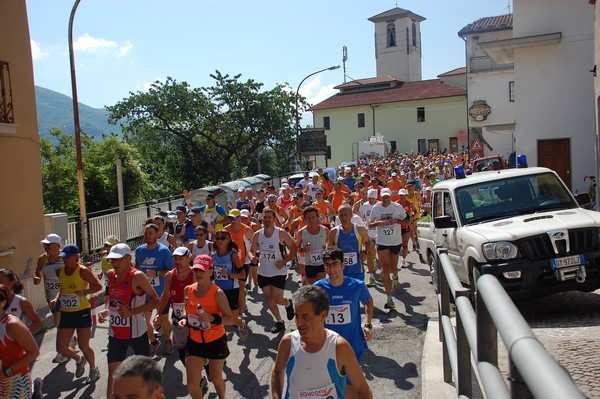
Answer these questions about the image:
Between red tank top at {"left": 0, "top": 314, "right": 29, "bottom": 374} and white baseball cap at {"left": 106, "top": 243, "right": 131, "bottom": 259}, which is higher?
white baseball cap at {"left": 106, "top": 243, "right": 131, "bottom": 259}

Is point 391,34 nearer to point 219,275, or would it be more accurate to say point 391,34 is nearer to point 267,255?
point 267,255

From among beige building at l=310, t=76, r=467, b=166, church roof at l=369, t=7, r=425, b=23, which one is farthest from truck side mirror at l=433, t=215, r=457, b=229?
church roof at l=369, t=7, r=425, b=23

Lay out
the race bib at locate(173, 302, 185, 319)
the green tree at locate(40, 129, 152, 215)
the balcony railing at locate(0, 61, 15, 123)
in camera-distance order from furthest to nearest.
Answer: the green tree at locate(40, 129, 152, 215) → the balcony railing at locate(0, 61, 15, 123) → the race bib at locate(173, 302, 185, 319)

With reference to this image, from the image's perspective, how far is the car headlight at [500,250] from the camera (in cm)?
725

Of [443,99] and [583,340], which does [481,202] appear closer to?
[583,340]

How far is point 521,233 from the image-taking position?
23.8 feet

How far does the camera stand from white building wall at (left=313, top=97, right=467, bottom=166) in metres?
66.0

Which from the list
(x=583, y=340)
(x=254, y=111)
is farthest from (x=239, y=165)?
(x=583, y=340)

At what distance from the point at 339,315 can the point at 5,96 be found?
9.13 m

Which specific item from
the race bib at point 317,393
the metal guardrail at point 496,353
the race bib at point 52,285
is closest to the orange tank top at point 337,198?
the race bib at point 52,285

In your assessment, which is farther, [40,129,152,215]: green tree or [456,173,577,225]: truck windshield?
[40,129,152,215]: green tree

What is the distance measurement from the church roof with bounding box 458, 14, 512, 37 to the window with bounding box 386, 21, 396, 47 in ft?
107

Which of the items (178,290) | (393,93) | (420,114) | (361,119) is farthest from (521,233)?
(393,93)

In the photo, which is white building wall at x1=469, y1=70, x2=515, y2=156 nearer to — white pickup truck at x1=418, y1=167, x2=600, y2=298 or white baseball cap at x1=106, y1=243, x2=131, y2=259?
white pickup truck at x1=418, y1=167, x2=600, y2=298
